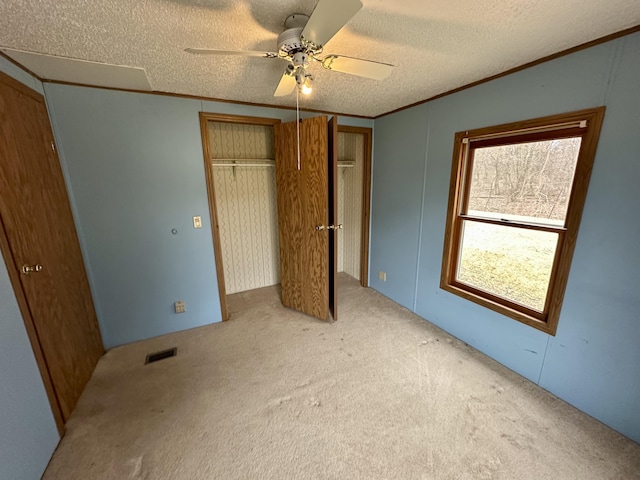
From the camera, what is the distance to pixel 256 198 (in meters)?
3.39

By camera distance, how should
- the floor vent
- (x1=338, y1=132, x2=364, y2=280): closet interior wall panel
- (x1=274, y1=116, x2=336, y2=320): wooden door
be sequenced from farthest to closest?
(x1=338, y1=132, x2=364, y2=280): closet interior wall panel, (x1=274, y1=116, x2=336, y2=320): wooden door, the floor vent

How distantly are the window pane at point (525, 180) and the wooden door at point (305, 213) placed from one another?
1358 millimetres

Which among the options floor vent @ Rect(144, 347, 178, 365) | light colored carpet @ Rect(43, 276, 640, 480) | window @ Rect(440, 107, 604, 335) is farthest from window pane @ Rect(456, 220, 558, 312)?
floor vent @ Rect(144, 347, 178, 365)

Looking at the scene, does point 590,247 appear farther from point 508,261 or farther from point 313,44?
point 313,44

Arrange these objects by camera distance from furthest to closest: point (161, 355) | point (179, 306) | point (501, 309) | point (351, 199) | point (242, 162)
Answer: point (351, 199)
point (242, 162)
point (179, 306)
point (161, 355)
point (501, 309)

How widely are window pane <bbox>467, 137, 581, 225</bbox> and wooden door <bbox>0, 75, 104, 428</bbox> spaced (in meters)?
3.16

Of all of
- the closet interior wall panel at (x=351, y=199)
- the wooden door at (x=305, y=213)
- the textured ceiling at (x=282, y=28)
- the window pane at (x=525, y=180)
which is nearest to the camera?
the textured ceiling at (x=282, y=28)

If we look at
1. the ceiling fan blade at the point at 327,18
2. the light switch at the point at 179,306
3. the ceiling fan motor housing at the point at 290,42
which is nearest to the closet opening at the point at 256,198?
the light switch at the point at 179,306

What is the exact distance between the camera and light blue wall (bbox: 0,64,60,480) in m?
1.12

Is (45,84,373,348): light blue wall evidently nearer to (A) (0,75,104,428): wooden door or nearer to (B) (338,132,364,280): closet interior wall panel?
(A) (0,75,104,428): wooden door

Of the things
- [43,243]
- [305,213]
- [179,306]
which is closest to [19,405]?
[43,243]

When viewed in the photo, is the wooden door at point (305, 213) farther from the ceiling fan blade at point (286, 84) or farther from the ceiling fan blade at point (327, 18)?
the ceiling fan blade at point (327, 18)

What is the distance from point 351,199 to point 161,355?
118 inches

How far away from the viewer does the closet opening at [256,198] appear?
313cm
